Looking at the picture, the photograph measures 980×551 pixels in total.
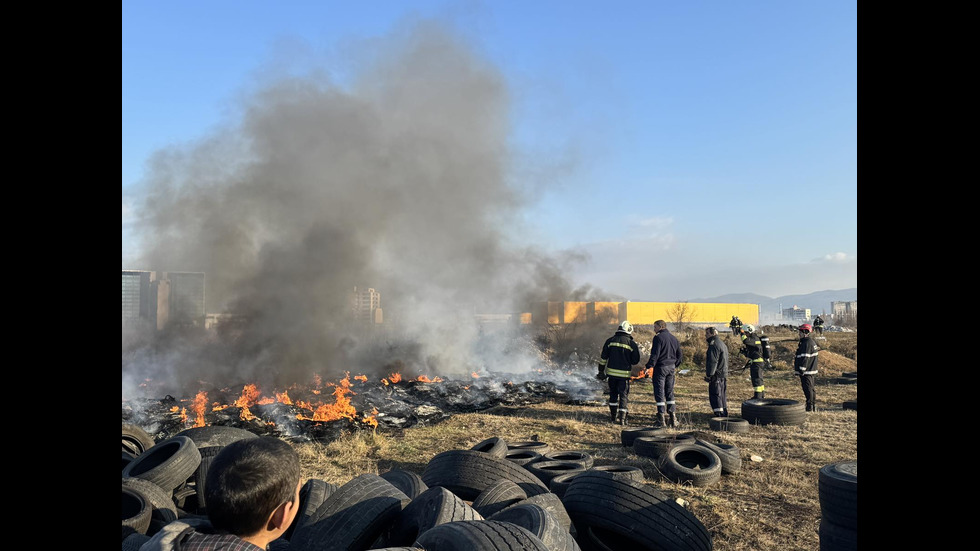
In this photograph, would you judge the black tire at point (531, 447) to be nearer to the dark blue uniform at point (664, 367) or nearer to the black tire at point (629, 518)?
the black tire at point (629, 518)

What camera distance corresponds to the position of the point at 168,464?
18.2 ft

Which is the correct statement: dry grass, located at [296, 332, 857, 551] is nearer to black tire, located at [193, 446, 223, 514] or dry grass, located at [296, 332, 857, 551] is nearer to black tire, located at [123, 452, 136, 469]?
black tire, located at [193, 446, 223, 514]

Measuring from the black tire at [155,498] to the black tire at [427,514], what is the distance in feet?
7.34

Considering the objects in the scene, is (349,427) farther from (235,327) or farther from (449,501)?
(235,327)

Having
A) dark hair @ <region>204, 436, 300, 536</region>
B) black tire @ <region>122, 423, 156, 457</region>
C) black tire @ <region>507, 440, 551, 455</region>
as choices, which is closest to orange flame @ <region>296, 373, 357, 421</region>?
black tire @ <region>122, 423, 156, 457</region>

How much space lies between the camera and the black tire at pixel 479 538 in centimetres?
297

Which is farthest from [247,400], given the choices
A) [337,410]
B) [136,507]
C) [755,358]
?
[755,358]

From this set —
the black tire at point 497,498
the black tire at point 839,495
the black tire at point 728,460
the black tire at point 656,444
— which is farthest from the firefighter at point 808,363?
the black tire at point 497,498

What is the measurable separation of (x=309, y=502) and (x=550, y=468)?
3128 millimetres

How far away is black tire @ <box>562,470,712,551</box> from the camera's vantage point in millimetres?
4270

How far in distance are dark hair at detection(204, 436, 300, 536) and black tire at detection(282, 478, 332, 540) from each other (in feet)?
7.37

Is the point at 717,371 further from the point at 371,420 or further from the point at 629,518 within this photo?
the point at 629,518

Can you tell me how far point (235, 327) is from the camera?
1753cm
